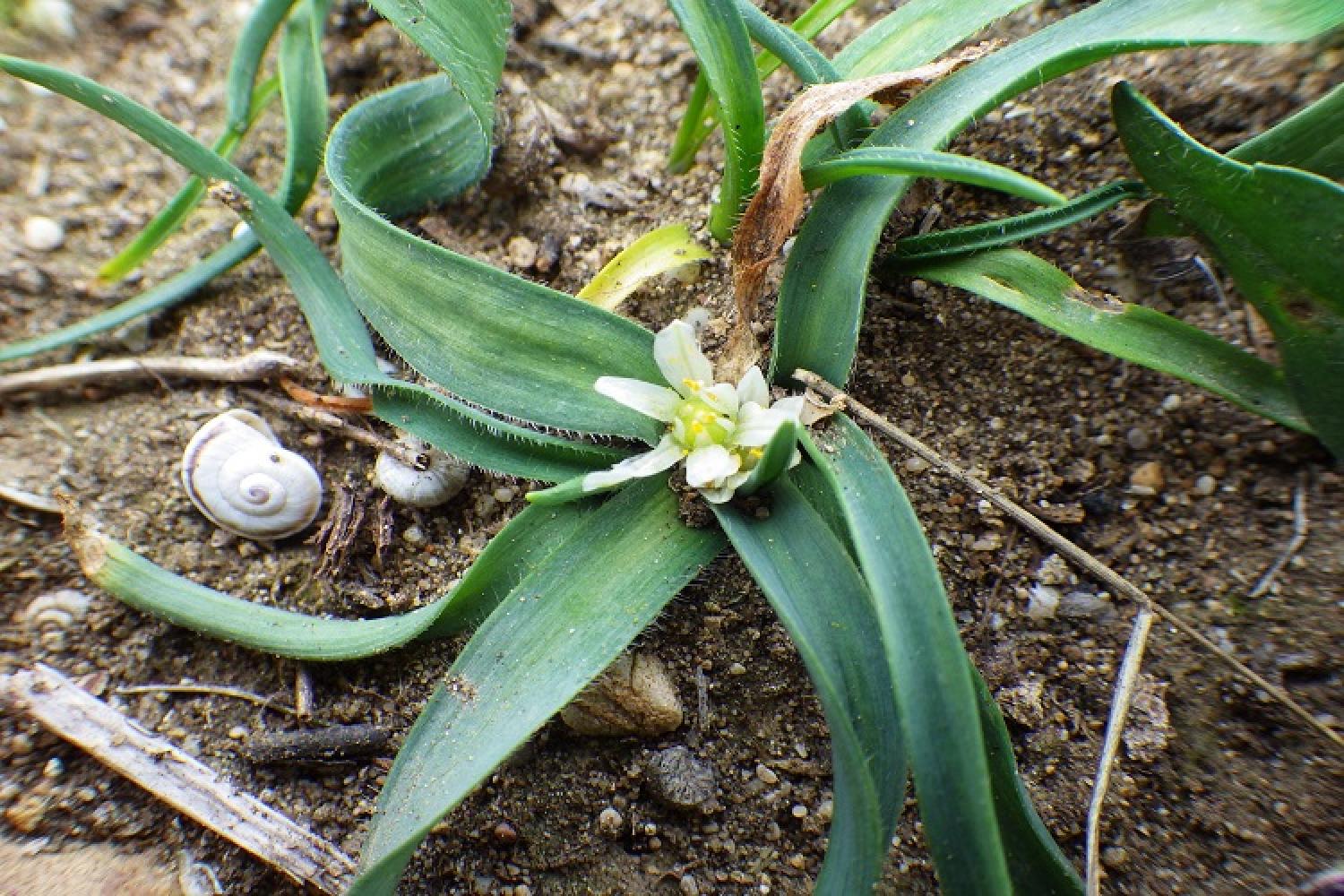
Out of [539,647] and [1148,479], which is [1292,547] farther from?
[539,647]

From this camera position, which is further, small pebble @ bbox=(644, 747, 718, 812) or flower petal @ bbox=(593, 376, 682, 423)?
small pebble @ bbox=(644, 747, 718, 812)

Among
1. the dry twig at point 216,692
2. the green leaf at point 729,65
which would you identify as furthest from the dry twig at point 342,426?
the green leaf at point 729,65

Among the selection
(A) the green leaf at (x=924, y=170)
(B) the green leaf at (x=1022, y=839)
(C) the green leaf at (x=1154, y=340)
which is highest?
(C) the green leaf at (x=1154, y=340)

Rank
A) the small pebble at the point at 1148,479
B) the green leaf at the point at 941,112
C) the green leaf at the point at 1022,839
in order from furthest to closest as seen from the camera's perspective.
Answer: the small pebble at the point at 1148,479 → the green leaf at the point at 941,112 → the green leaf at the point at 1022,839

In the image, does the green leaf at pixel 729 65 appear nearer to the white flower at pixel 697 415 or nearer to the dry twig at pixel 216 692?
the white flower at pixel 697 415

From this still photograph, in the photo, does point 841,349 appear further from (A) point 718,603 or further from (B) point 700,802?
(B) point 700,802

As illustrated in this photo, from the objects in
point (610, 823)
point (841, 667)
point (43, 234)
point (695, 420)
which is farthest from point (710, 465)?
point (43, 234)

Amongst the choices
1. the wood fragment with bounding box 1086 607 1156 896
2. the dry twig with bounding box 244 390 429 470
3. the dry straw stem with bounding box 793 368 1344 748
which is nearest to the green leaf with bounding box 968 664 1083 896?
the wood fragment with bounding box 1086 607 1156 896

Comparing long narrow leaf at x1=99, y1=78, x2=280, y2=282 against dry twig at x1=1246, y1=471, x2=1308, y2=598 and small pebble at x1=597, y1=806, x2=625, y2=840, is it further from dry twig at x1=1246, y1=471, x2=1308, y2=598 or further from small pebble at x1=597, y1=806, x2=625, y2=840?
dry twig at x1=1246, y1=471, x2=1308, y2=598
